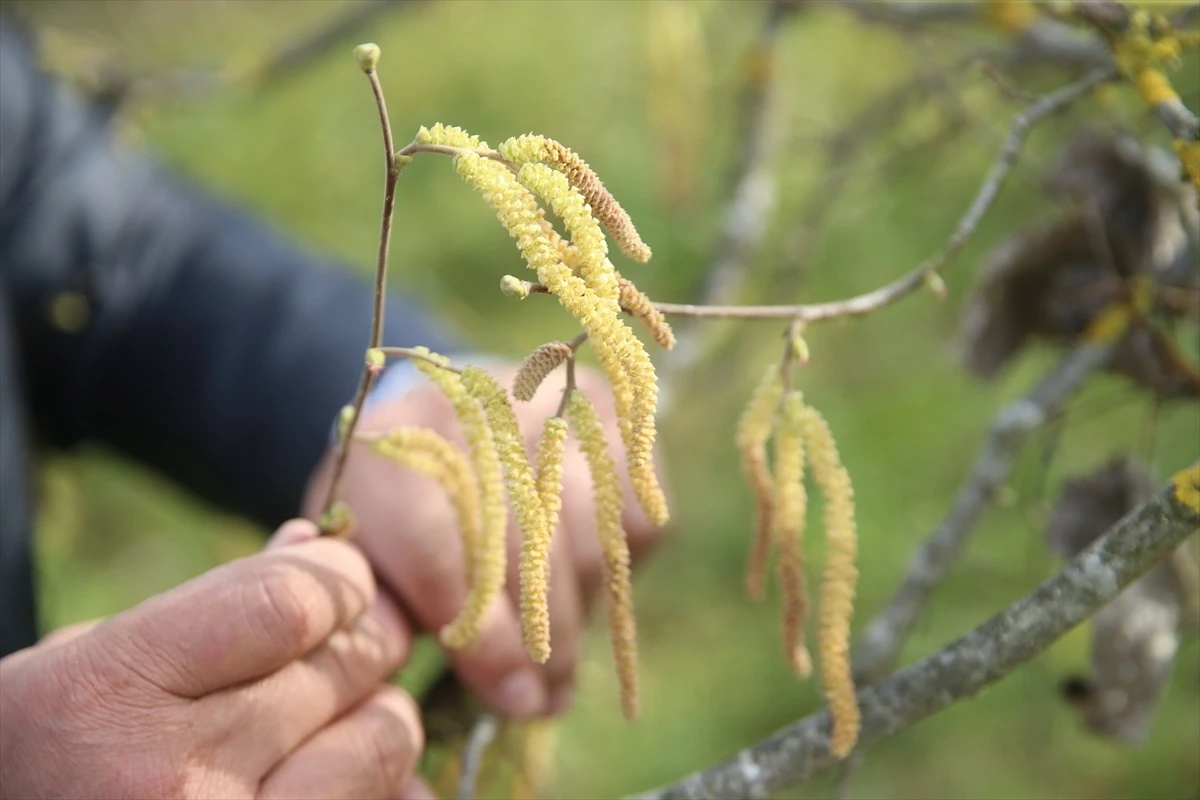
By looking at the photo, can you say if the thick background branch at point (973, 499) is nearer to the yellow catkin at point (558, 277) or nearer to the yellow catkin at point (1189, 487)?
the yellow catkin at point (1189, 487)

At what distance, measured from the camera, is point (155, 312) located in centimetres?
170

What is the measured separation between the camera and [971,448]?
7.80ft

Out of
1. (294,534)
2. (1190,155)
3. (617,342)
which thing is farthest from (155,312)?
(1190,155)

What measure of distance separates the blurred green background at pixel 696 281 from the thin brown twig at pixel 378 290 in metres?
0.63

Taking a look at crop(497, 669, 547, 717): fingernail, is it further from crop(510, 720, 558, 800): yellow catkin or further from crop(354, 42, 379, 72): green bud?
crop(354, 42, 379, 72): green bud

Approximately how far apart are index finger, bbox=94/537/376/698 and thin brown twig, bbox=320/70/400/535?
0.31 feet

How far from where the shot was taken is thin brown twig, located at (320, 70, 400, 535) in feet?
1.91

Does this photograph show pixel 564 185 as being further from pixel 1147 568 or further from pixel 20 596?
pixel 20 596

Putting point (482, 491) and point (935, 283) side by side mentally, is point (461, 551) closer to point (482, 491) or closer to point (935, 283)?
point (482, 491)

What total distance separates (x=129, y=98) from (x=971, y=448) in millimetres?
1821

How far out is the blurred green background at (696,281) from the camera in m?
1.85

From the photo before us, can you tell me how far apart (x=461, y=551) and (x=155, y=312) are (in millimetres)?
939

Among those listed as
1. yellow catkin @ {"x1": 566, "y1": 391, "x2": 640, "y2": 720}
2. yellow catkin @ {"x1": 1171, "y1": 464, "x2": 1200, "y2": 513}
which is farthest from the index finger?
yellow catkin @ {"x1": 1171, "y1": 464, "x2": 1200, "y2": 513}

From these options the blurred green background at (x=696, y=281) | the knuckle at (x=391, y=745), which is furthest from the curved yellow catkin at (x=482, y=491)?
the blurred green background at (x=696, y=281)
